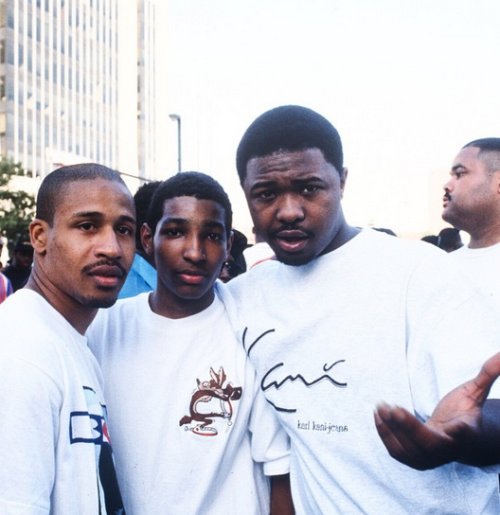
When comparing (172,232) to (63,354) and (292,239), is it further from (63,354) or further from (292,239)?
(63,354)

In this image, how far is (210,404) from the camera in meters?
2.16

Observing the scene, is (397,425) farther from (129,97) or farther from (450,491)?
Result: (129,97)

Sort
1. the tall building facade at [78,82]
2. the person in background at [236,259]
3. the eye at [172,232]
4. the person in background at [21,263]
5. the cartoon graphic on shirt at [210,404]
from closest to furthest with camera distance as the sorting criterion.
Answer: the cartoon graphic on shirt at [210,404] < the eye at [172,232] < the person in background at [236,259] < the person in background at [21,263] < the tall building facade at [78,82]

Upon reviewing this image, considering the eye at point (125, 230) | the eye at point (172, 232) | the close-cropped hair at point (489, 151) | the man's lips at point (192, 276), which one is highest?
the close-cropped hair at point (489, 151)

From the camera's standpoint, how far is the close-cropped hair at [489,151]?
398 centimetres

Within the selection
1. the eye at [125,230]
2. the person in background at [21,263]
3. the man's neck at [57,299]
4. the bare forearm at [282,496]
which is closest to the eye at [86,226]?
the eye at [125,230]

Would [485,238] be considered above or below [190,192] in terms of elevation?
below

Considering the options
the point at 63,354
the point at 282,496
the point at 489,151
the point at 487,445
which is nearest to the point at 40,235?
the point at 63,354

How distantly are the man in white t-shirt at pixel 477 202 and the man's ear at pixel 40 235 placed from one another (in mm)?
2655

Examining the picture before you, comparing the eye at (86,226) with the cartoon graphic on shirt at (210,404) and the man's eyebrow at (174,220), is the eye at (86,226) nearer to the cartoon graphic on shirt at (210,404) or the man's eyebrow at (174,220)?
the man's eyebrow at (174,220)

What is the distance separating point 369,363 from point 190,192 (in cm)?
112

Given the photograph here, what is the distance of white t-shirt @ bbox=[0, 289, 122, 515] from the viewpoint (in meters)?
1.55

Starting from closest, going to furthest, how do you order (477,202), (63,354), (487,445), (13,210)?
(487,445) < (63,354) < (477,202) < (13,210)

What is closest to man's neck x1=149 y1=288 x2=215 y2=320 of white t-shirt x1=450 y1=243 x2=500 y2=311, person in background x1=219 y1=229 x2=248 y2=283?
white t-shirt x1=450 y1=243 x2=500 y2=311
